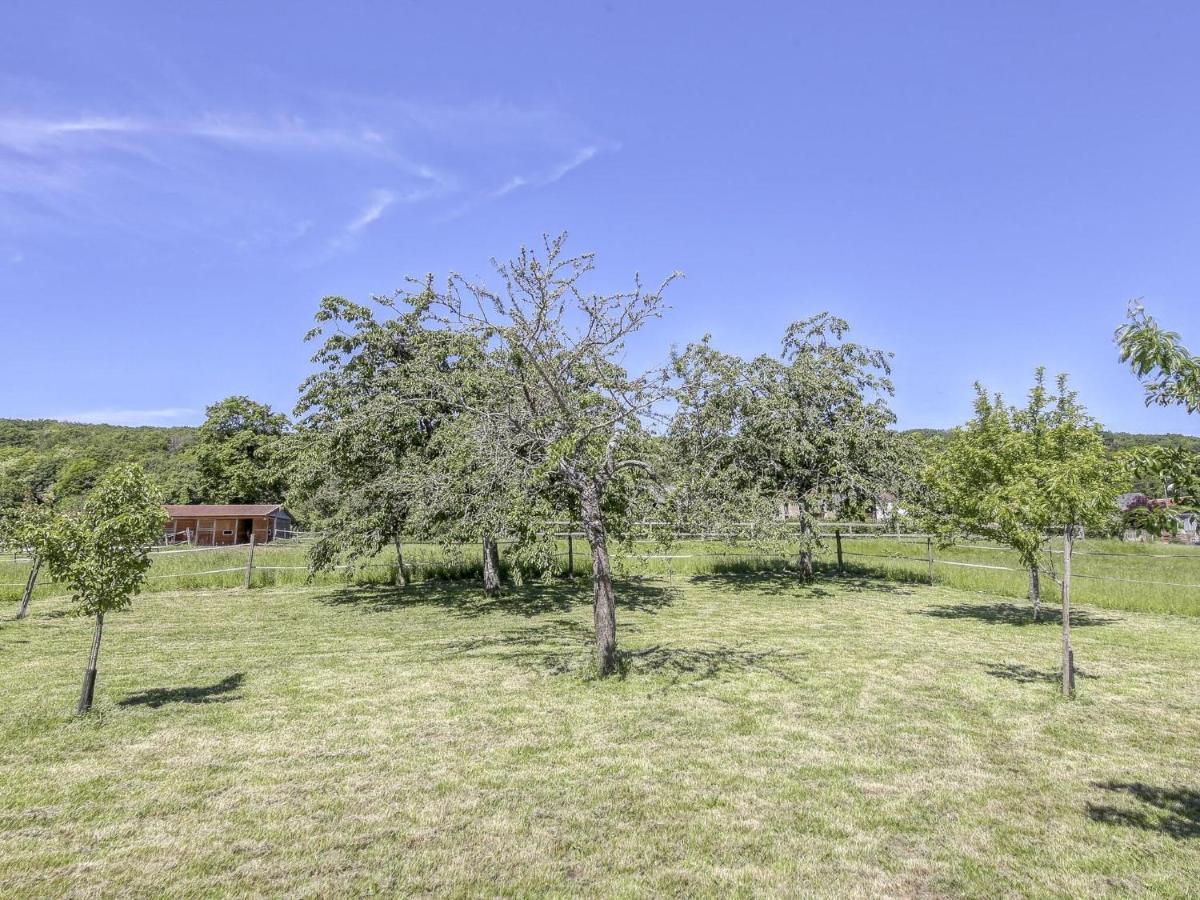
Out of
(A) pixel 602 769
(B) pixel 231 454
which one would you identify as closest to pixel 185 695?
(A) pixel 602 769

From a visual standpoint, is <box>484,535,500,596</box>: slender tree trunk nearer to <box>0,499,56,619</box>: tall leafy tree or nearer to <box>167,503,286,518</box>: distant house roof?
<box>0,499,56,619</box>: tall leafy tree

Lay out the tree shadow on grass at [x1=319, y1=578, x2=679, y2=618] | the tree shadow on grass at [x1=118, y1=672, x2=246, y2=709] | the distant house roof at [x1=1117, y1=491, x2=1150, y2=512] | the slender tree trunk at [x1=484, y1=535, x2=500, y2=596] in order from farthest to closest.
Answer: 1. the slender tree trunk at [x1=484, y1=535, x2=500, y2=596]
2. the tree shadow on grass at [x1=319, y1=578, x2=679, y2=618]
3. the tree shadow on grass at [x1=118, y1=672, x2=246, y2=709]
4. the distant house roof at [x1=1117, y1=491, x2=1150, y2=512]

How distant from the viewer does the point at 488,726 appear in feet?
25.2

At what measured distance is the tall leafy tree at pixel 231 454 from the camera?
218 ft

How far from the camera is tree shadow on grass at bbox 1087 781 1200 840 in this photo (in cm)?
521

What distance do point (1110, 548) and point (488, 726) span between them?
46.8 metres

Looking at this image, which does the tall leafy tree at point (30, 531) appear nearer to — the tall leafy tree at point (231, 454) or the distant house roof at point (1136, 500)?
the distant house roof at point (1136, 500)

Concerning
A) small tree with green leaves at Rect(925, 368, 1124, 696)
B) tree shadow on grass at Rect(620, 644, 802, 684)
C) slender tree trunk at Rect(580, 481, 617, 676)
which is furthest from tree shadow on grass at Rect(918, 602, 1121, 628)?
slender tree trunk at Rect(580, 481, 617, 676)

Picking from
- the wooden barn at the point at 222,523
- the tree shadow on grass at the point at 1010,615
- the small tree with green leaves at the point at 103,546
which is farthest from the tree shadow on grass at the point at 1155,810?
the wooden barn at the point at 222,523

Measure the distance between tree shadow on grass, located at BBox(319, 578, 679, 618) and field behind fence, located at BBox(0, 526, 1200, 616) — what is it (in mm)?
837

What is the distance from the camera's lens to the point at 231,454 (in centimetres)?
6706

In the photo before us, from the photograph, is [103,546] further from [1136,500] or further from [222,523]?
[222,523]

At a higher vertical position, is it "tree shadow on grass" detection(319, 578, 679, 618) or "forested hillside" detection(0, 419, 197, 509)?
"forested hillside" detection(0, 419, 197, 509)

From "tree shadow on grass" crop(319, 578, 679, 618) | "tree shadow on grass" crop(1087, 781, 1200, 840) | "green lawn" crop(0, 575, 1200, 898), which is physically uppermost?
"tree shadow on grass" crop(1087, 781, 1200, 840)
